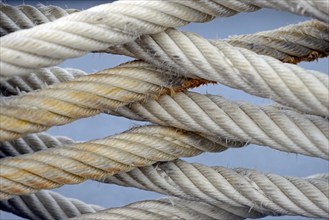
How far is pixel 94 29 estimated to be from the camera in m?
0.57

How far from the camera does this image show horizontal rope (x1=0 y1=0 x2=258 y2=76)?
0.55 metres

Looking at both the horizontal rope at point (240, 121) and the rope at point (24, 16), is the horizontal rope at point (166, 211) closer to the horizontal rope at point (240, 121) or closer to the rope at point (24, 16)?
the horizontal rope at point (240, 121)

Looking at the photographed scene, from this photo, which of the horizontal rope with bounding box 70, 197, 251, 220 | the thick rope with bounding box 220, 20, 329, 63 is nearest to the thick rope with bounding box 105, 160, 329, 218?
the horizontal rope with bounding box 70, 197, 251, 220

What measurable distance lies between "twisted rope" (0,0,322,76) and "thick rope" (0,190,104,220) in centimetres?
25

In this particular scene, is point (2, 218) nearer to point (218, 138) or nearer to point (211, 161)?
point (211, 161)

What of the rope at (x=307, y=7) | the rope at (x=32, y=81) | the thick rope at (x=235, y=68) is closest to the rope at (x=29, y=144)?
the rope at (x=32, y=81)

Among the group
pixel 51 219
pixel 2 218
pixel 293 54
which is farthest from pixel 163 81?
pixel 2 218

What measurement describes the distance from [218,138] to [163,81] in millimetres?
80

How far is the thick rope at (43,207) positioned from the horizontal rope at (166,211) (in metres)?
0.10

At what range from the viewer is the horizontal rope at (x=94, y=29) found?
551mm

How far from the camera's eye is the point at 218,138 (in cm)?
68

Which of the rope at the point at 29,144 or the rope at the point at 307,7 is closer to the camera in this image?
the rope at the point at 307,7

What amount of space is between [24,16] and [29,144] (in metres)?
0.14

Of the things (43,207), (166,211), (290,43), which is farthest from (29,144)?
(290,43)
